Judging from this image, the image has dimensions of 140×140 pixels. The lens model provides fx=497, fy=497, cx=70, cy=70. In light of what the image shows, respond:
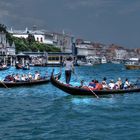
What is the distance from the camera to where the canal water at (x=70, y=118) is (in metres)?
12.2

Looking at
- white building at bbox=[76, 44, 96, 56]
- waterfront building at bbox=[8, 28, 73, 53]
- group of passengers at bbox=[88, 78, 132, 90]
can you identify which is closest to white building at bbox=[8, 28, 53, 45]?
waterfront building at bbox=[8, 28, 73, 53]

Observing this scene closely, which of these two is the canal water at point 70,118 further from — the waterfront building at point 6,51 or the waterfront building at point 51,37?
the waterfront building at point 51,37

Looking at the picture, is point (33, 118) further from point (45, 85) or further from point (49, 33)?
point (49, 33)

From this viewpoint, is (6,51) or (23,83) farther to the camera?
(6,51)

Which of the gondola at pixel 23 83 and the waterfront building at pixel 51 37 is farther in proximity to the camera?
the waterfront building at pixel 51 37

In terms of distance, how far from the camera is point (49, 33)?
163000 mm

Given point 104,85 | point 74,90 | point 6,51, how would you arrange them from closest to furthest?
point 74,90 → point 104,85 → point 6,51

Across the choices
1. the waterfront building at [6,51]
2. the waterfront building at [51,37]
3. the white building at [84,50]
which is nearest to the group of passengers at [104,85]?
the waterfront building at [6,51]

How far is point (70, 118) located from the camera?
14969 mm

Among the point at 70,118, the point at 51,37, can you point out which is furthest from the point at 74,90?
the point at 51,37

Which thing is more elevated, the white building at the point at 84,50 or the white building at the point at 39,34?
the white building at the point at 39,34

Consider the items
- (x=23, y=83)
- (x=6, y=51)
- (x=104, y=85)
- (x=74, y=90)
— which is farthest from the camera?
(x=6, y=51)

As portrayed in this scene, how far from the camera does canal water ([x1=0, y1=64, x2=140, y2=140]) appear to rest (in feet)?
40.2

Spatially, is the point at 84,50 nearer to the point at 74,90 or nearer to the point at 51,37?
the point at 51,37
